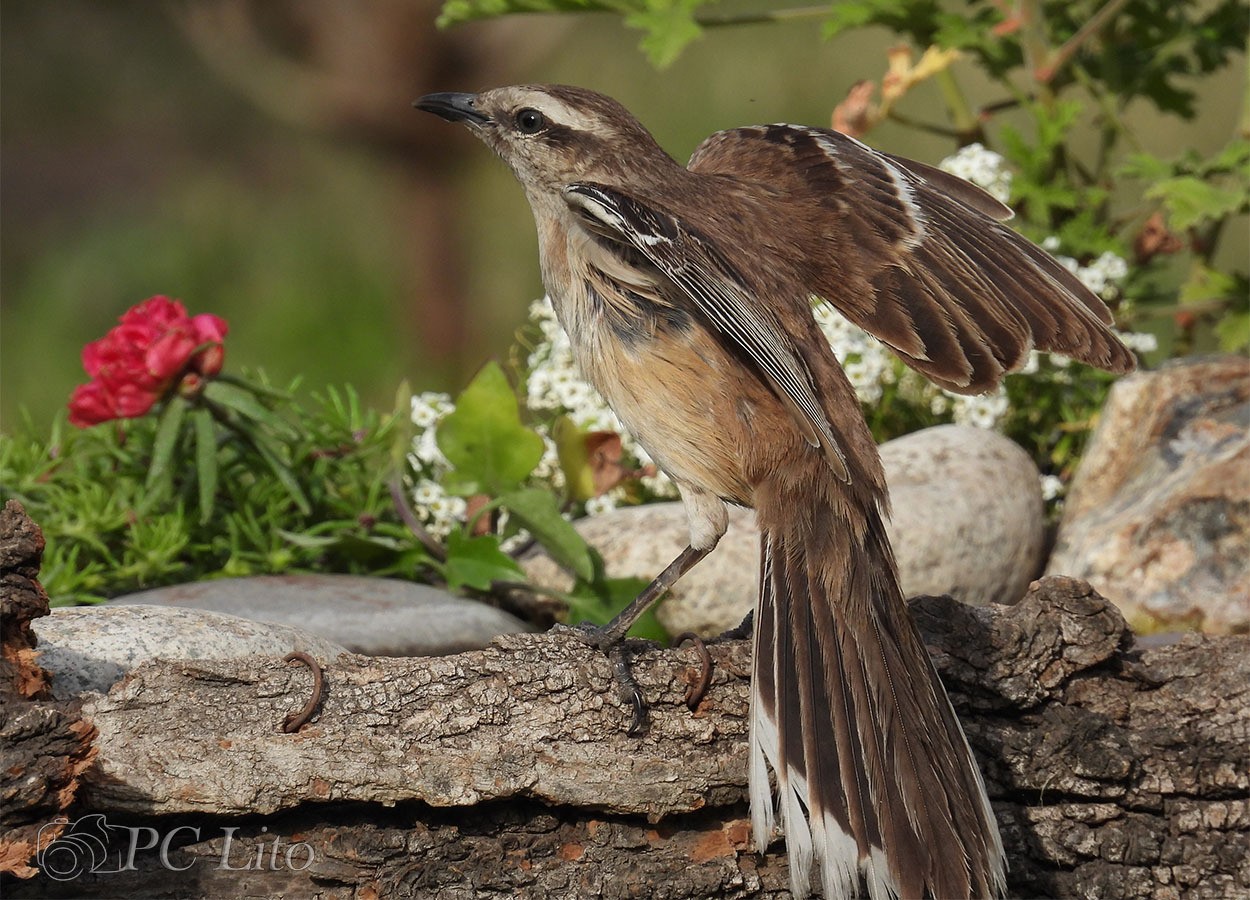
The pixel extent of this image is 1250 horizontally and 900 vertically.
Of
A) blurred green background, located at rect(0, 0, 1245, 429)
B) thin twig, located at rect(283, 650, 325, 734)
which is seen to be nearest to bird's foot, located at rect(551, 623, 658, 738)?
thin twig, located at rect(283, 650, 325, 734)

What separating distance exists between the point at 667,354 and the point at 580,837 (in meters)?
1.32

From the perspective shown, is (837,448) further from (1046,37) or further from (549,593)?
(1046,37)

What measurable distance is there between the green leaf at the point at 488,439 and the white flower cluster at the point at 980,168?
8.10ft

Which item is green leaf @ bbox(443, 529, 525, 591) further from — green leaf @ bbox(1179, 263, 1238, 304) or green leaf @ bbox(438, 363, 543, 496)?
green leaf @ bbox(1179, 263, 1238, 304)

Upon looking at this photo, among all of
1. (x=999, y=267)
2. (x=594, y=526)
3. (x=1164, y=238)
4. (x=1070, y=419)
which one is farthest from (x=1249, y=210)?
(x=594, y=526)

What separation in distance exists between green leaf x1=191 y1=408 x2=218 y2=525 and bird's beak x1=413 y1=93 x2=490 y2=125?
1.57 metres

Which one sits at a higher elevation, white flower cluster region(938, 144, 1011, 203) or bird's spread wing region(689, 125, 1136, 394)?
white flower cluster region(938, 144, 1011, 203)

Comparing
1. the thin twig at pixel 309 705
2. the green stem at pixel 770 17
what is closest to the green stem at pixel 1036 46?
the green stem at pixel 770 17

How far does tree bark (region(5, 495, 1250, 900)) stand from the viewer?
3.25 metres

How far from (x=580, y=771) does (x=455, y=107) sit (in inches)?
88.2

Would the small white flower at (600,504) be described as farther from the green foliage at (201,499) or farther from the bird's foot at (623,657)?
the bird's foot at (623,657)

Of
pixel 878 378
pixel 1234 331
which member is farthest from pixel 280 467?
pixel 1234 331

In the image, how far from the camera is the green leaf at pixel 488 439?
17.7 feet

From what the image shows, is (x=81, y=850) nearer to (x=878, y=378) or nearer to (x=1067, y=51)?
(x=878, y=378)
